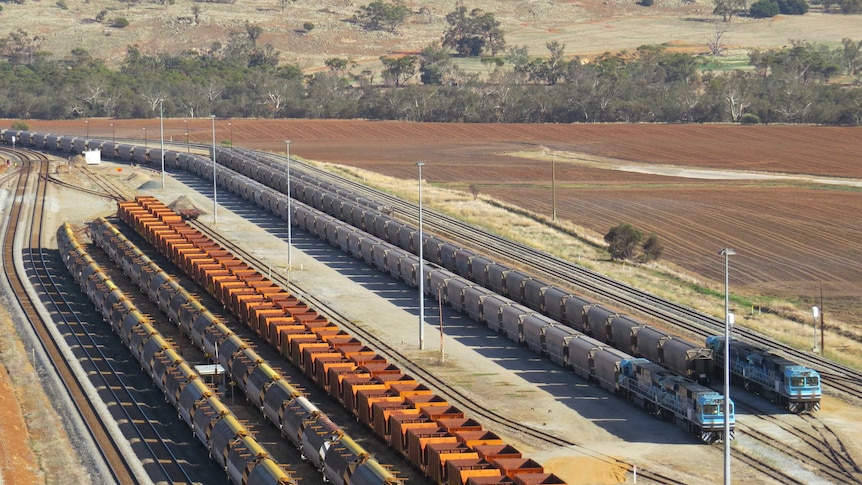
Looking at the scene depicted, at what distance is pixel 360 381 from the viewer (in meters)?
47.6

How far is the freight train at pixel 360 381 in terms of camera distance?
38094 mm

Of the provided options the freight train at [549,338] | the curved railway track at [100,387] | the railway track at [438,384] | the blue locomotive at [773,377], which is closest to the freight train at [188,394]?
the curved railway track at [100,387]

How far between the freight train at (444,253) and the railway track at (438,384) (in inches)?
362

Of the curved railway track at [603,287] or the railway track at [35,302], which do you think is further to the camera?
the curved railway track at [603,287]

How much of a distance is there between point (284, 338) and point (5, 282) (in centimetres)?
2821

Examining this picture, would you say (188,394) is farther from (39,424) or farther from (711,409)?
(711,409)

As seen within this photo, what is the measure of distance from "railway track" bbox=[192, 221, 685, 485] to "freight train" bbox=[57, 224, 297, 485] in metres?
10.7

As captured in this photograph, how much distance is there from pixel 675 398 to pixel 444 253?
31.1 meters

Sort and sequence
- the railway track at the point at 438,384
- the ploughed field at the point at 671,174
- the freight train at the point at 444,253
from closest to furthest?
1. the railway track at the point at 438,384
2. the freight train at the point at 444,253
3. the ploughed field at the point at 671,174

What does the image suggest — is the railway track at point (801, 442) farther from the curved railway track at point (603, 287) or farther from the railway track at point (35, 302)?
the railway track at point (35, 302)

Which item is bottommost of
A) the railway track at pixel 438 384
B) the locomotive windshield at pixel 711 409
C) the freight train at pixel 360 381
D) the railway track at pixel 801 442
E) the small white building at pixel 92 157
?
the railway track at pixel 801 442

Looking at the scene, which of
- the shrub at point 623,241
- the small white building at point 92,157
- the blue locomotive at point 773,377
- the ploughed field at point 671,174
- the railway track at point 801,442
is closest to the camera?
the railway track at point 801,442

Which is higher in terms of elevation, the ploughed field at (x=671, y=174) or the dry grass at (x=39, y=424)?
the ploughed field at (x=671, y=174)

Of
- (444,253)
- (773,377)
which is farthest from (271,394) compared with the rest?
(444,253)
